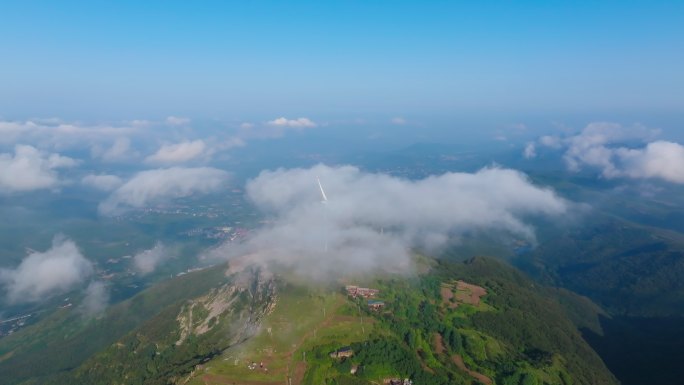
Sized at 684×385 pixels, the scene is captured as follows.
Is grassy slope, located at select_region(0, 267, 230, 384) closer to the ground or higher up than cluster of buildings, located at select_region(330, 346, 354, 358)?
closer to the ground

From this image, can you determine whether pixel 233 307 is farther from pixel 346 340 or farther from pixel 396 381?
pixel 396 381

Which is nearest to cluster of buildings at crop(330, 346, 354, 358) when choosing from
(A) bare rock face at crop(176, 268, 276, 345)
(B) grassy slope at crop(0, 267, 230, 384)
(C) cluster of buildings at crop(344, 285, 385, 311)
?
(C) cluster of buildings at crop(344, 285, 385, 311)

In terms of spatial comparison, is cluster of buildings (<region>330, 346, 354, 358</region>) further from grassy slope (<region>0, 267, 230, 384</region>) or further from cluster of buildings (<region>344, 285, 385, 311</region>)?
grassy slope (<region>0, 267, 230, 384</region>)

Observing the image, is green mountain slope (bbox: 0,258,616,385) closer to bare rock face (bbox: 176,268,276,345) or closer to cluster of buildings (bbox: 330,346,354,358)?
bare rock face (bbox: 176,268,276,345)

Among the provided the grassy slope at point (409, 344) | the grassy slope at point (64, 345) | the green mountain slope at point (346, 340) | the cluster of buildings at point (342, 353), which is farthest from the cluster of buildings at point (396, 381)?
the grassy slope at point (64, 345)

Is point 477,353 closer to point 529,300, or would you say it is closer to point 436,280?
point 436,280

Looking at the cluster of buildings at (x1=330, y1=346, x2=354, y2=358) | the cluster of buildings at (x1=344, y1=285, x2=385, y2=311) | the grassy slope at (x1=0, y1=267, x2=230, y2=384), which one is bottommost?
the grassy slope at (x1=0, y1=267, x2=230, y2=384)

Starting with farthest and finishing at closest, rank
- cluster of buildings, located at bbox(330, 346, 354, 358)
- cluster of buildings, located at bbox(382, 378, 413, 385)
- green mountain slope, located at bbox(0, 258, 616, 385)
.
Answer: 1. cluster of buildings, located at bbox(330, 346, 354, 358)
2. green mountain slope, located at bbox(0, 258, 616, 385)
3. cluster of buildings, located at bbox(382, 378, 413, 385)

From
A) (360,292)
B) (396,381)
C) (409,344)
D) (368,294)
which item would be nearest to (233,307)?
(360,292)

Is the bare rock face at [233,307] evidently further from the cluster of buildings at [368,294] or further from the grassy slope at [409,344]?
the cluster of buildings at [368,294]

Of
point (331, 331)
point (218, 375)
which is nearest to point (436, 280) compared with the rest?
point (331, 331)

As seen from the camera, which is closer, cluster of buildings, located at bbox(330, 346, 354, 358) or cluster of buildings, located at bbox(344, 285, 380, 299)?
cluster of buildings, located at bbox(330, 346, 354, 358)

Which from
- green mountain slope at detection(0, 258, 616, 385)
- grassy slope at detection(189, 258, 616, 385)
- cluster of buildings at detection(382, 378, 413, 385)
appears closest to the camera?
cluster of buildings at detection(382, 378, 413, 385)
